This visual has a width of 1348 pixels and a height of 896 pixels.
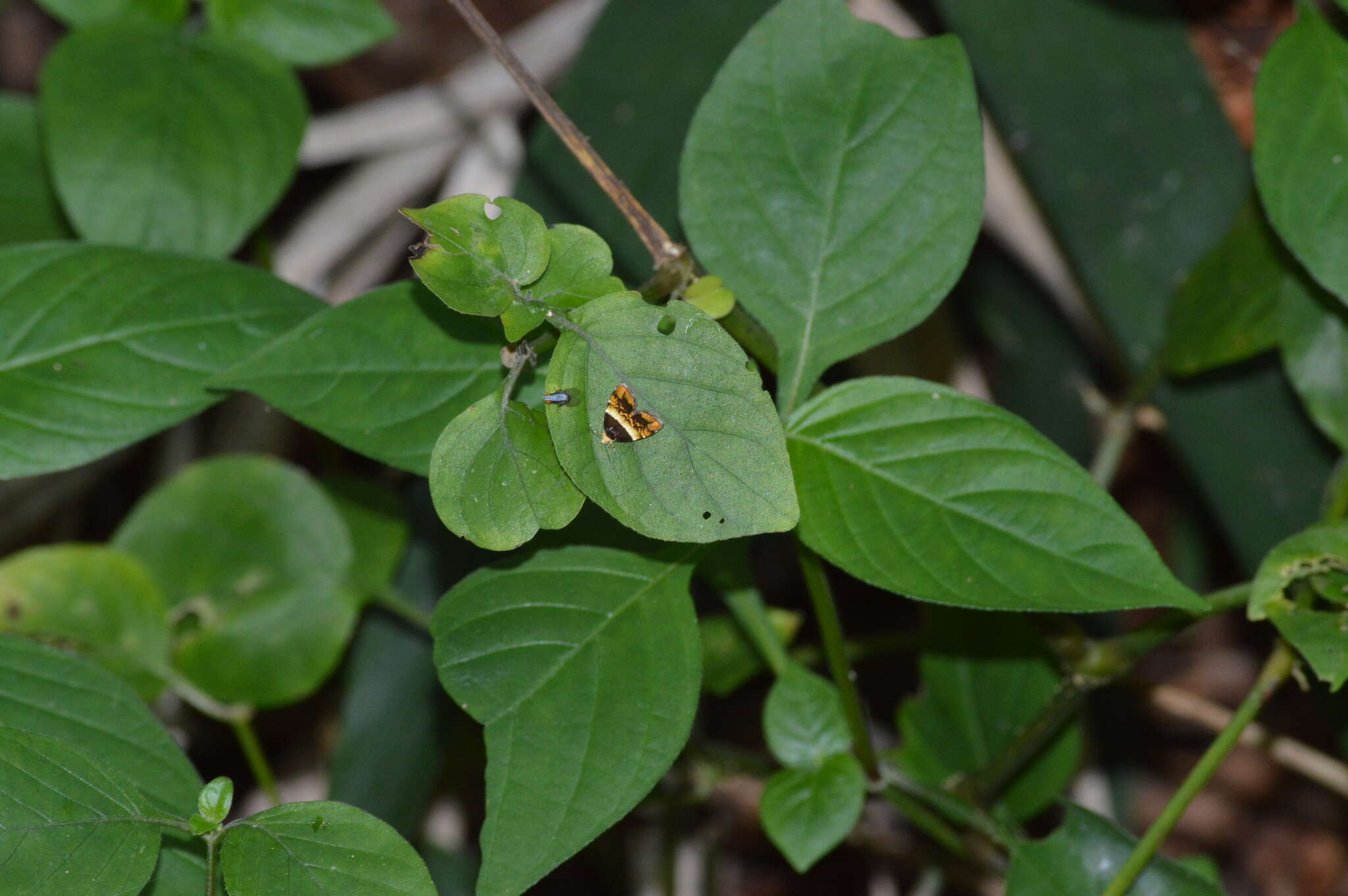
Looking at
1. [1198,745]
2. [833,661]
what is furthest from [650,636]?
[1198,745]

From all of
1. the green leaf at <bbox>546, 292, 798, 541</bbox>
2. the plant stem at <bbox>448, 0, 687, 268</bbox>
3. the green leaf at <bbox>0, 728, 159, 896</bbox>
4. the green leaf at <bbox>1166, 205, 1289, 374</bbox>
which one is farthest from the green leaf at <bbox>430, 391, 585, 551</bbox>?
the green leaf at <bbox>1166, 205, 1289, 374</bbox>

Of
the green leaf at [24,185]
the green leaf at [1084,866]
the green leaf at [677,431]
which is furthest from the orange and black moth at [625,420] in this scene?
the green leaf at [24,185]

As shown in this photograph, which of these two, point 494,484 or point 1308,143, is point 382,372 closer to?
point 494,484

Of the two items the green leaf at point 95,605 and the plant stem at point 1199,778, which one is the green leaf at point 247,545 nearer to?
the green leaf at point 95,605

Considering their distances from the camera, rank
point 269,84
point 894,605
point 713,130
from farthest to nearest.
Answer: point 894,605 < point 269,84 < point 713,130

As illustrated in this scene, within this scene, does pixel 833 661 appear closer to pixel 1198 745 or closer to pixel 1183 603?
pixel 1183 603

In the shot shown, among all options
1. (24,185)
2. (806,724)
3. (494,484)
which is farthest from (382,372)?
(24,185)
